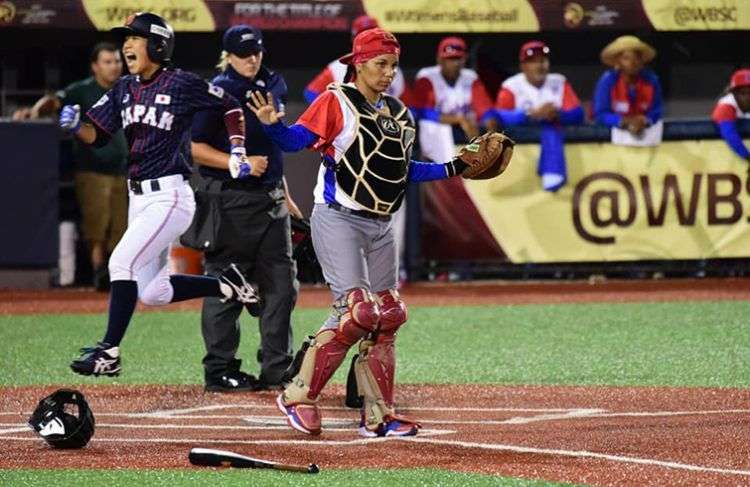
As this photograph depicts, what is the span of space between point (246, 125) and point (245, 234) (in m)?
0.58

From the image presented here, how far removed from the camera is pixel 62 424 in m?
6.67

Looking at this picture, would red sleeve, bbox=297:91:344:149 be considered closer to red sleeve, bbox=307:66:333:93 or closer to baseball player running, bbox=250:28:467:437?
baseball player running, bbox=250:28:467:437

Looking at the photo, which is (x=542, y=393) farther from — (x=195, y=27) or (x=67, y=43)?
(x=67, y=43)

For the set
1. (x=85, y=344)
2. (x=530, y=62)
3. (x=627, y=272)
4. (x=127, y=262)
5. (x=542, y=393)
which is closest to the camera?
(x=127, y=262)

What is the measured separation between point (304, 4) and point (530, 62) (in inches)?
91.2

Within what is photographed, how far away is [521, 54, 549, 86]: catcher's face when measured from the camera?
45.5ft

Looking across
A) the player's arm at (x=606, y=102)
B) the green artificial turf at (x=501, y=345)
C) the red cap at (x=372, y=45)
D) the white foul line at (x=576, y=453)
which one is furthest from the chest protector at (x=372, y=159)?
the player's arm at (x=606, y=102)

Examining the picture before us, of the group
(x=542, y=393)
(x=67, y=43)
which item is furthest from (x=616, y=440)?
(x=67, y=43)

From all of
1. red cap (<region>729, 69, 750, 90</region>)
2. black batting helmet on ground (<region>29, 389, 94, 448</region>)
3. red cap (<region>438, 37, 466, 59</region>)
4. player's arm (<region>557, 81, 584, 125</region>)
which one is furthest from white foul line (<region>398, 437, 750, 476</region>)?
red cap (<region>729, 69, 750, 90</region>)

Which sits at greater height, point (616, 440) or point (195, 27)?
point (195, 27)

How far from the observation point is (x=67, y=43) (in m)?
15.7

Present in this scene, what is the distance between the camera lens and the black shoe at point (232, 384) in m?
8.65

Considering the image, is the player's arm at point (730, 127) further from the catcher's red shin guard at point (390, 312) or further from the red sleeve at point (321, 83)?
the catcher's red shin guard at point (390, 312)

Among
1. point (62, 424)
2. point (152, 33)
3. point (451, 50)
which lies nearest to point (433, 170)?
point (152, 33)
